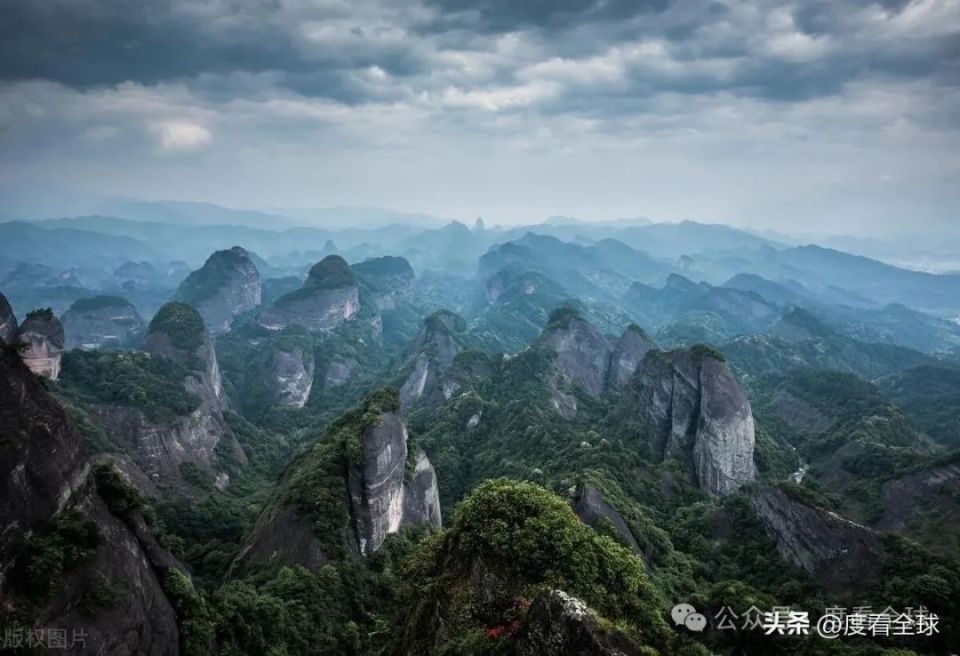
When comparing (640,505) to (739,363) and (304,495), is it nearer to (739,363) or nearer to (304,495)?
(304,495)

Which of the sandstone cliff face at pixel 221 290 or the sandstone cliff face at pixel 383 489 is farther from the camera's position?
the sandstone cliff face at pixel 221 290

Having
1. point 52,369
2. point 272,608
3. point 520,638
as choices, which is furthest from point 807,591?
point 52,369

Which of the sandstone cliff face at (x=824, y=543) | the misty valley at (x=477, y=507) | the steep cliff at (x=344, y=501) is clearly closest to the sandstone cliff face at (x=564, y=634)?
the misty valley at (x=477, y=507)

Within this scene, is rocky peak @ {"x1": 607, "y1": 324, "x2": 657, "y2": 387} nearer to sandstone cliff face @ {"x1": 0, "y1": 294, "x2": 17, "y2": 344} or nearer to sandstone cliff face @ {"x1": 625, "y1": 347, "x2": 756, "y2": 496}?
sandstone cliff face @ {"x1": 625, "y1": 347, "x2": 756, "y2": 496}

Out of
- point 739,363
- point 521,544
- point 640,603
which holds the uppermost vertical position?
point 521,544

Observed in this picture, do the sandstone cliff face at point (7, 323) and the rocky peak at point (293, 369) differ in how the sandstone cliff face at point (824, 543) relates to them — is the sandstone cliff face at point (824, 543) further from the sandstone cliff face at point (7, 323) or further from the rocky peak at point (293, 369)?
the rocky peak at point (293, 369)

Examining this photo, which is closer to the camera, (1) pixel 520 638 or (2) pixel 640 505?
(1) pixel 520 638

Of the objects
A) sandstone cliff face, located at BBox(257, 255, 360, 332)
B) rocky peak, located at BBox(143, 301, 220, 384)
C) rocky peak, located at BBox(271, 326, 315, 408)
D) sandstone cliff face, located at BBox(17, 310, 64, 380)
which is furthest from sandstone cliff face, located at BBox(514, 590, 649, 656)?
sandstone cliff face, located at BBox(257, 255, 360, 332)
